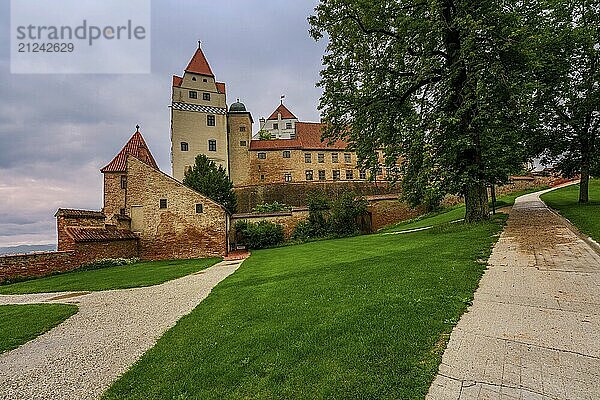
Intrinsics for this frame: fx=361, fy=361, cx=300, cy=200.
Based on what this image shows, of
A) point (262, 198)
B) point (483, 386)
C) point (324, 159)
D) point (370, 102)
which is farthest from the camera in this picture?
point (324, 159)

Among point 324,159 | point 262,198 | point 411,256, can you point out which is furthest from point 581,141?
point 324,159

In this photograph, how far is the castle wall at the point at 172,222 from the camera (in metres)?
23.8

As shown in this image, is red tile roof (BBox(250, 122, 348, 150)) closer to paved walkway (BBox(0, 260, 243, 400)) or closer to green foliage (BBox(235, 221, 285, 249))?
green foliage (BBox(235, 221, 285, 249))

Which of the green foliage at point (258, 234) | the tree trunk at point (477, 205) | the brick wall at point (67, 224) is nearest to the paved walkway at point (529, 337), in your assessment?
the tree trunk at point (477, 205)

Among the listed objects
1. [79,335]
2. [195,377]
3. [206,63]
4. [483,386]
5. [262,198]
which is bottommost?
[79,335]

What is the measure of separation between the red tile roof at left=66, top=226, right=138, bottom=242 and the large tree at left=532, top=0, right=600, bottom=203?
2407 cm

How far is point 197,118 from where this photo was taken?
158 ft

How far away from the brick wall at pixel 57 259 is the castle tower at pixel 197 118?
85.9 ft

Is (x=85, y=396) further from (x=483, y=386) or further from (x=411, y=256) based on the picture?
(x=411, y=256)

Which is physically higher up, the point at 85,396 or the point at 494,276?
the point at 494,276

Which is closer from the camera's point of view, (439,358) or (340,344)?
(439,358)

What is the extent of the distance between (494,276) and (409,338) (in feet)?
12.5

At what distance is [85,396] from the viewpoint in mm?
4305

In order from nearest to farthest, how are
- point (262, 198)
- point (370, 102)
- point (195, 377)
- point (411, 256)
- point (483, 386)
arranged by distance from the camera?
point (483, 386)
point (195, 377)
point (411, 256)
point (370, 102)
point (262, 198)
